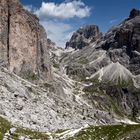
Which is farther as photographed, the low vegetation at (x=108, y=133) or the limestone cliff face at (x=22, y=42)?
the limestone cliff face at (x=22, y=42)

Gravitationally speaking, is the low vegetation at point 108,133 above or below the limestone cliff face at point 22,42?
below

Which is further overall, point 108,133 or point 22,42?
point 22,42

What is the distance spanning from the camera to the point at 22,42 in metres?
145

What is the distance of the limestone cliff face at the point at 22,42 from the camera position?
130m

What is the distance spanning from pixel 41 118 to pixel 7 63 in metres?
48.6

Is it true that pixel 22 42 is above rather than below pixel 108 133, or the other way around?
above

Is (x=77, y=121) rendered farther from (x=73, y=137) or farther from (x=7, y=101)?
(x=73, y=137)

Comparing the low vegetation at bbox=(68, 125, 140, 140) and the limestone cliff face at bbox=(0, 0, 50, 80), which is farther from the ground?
the limestone cliff face at bbox=(0, 0, 50, 80)

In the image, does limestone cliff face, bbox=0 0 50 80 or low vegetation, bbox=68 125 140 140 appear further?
limestone cliff face, bbox=0 0 50 80

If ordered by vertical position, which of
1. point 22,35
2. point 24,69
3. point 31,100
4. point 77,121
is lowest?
point 77,121

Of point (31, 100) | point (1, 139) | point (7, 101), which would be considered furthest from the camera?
point (31, 100)

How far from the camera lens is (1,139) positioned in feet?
163

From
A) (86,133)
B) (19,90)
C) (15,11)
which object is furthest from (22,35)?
(86,133)

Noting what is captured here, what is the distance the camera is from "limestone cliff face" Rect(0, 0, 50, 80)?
425 feet
